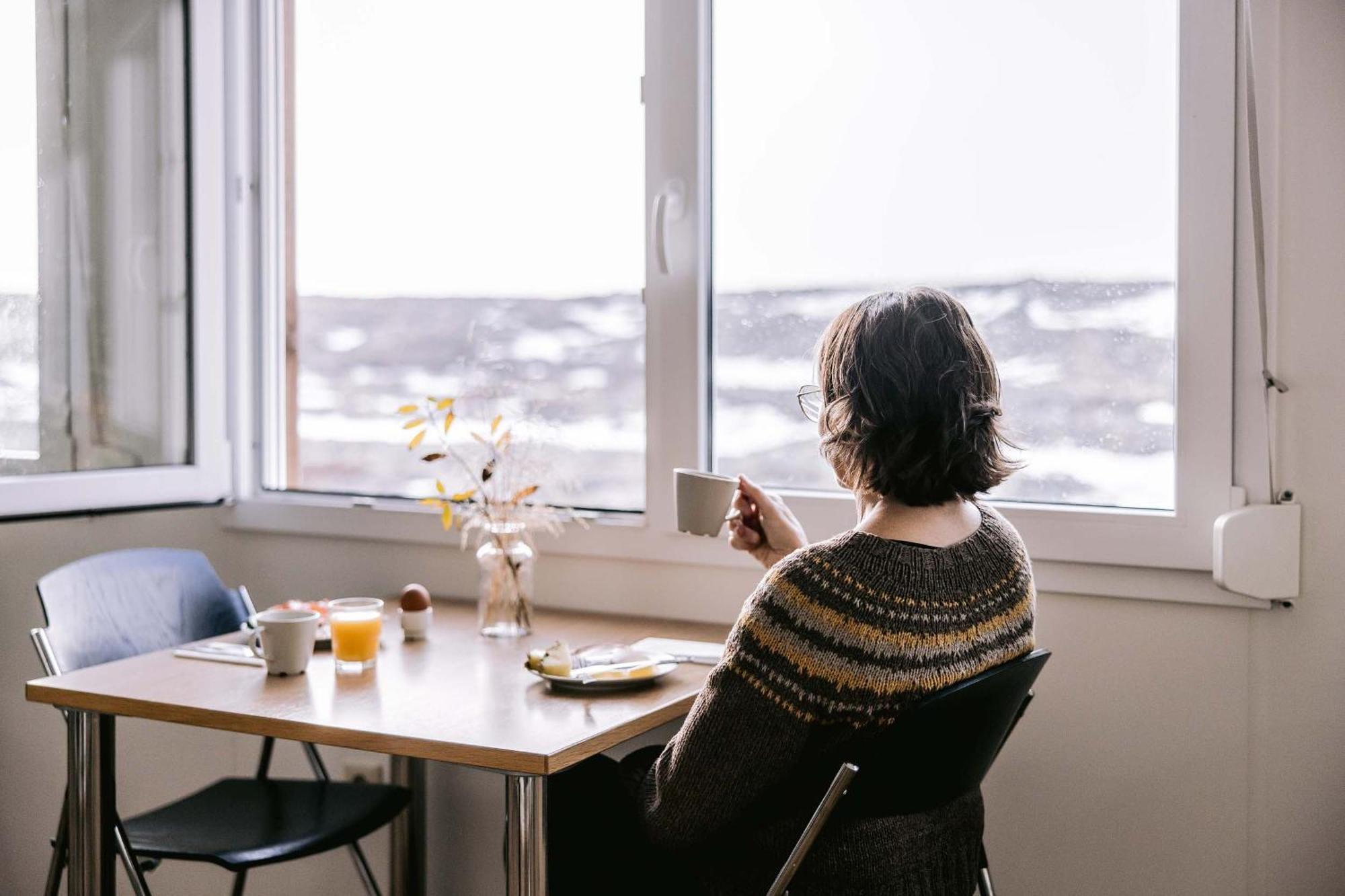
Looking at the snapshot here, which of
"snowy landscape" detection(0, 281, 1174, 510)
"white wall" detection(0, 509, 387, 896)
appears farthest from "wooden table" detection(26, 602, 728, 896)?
"white wall" detection(0, 509, 387, 896)

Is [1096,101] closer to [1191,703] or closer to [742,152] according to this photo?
[742,152]

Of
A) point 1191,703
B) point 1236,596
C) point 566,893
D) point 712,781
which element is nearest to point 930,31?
point 1236,596

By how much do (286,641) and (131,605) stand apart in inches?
20.8

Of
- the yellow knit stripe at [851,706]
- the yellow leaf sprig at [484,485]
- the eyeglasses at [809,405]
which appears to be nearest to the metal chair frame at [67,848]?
the yellow leaf sprig at [484,485]

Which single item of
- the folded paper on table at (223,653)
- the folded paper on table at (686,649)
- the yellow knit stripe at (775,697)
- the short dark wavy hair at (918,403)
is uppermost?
the short dark wavy hair at (918,403)

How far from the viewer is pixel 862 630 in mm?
1338

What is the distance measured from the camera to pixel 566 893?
166 cm

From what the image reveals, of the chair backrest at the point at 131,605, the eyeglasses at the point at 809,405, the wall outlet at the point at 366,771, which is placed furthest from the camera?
the wall outlet at the point at 366,771

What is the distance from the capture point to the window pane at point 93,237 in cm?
241

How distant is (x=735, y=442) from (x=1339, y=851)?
1.16 m

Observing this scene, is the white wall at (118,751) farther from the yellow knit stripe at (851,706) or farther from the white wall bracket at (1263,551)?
the white wall bracket at (1263,551)

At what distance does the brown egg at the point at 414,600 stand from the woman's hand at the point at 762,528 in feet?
1.87

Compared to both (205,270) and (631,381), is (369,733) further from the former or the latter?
(205,270)

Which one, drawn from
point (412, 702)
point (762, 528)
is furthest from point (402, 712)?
point (762, 528)
